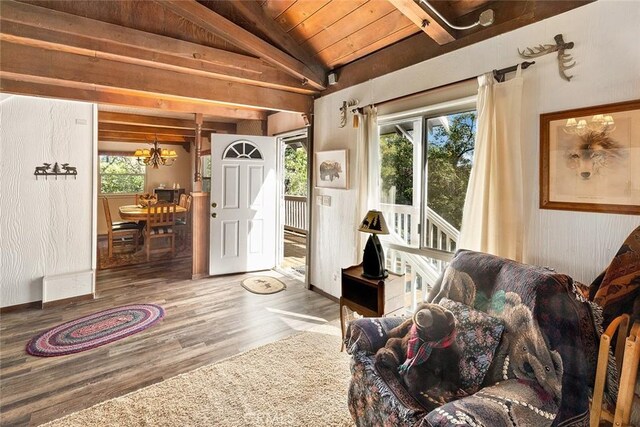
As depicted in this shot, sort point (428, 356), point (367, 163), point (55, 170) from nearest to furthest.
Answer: point (428, 356)
point (367, 163)
point (55, 170)

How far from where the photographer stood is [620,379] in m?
1.19

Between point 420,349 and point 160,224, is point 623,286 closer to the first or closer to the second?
point 420,349

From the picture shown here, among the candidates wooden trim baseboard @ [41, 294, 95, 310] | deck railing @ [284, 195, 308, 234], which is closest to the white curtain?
wooden trim baseboard @ [41, 294, 95, 310]

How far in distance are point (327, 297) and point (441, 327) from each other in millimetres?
2322

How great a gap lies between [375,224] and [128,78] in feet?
8.63

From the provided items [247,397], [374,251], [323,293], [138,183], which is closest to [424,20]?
[374,251]

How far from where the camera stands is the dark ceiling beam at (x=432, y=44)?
186 cm

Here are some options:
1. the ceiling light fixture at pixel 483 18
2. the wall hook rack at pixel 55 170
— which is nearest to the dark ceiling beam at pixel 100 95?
the wall hook rack at pixel 55 170

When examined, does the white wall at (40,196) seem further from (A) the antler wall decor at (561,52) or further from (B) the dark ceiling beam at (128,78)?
(A) the antler wall decor at (561,52)

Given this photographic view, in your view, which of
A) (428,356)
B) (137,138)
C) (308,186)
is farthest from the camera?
(137,138)

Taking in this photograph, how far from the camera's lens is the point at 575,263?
68.9 inches

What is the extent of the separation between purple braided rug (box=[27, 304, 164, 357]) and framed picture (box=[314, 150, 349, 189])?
2246mm

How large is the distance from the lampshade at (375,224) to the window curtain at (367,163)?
0.45m

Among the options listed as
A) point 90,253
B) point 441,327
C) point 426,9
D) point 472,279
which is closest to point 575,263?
point 472,279
